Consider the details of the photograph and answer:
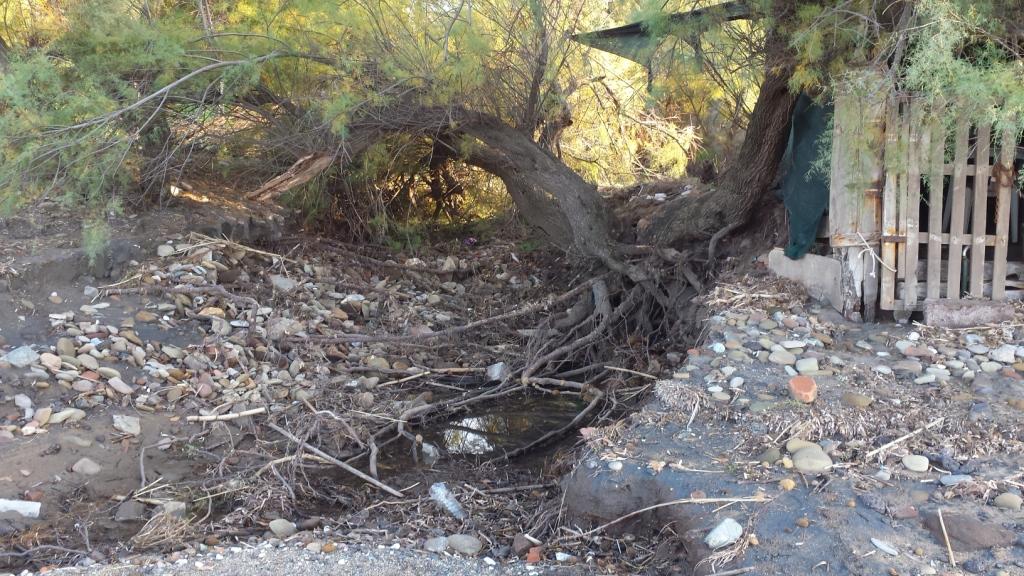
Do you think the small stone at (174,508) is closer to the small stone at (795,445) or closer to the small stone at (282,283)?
the small stone at (795,445)

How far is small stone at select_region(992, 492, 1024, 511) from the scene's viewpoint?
3115 millimetres

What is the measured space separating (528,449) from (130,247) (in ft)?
12.2

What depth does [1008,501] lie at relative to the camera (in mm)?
3127

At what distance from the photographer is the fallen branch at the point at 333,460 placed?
4.45 m

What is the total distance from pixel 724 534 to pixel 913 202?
2657mm

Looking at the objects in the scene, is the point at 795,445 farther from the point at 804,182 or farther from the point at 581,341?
the point at 581,341

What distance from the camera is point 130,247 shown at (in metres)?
6.66

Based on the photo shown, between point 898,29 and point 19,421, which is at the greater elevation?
point 898,29

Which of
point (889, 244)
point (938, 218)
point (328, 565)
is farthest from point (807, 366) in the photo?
point (328, 565)

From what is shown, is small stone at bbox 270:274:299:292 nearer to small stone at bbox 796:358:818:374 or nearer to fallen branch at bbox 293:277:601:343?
fallen branch at bbox 293:277:601:343

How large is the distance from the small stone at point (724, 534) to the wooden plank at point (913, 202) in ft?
7.76

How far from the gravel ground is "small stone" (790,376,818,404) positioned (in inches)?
54.4

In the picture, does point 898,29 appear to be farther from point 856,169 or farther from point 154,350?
point 154,350

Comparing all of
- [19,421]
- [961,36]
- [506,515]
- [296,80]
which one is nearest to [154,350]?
[19,421]
